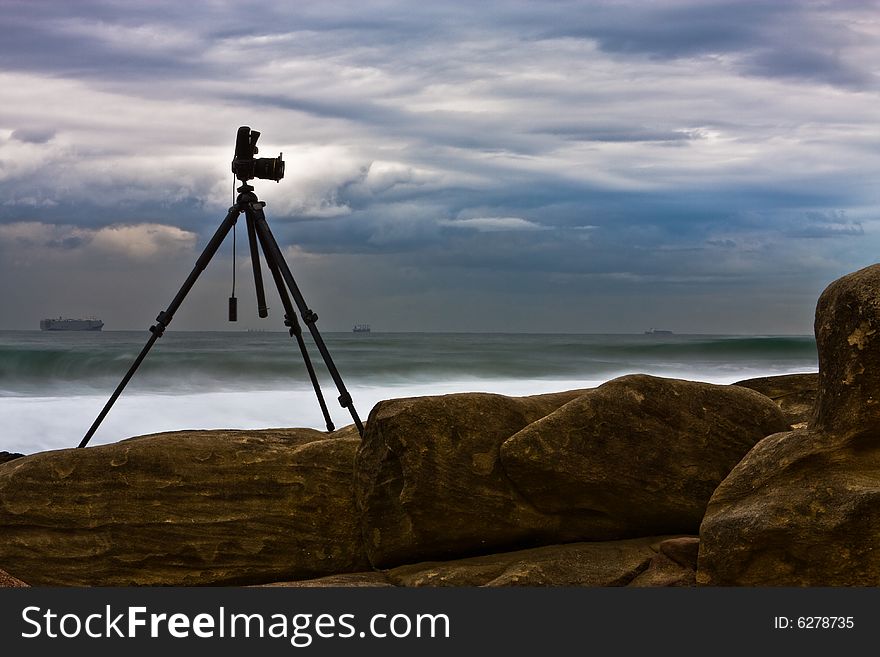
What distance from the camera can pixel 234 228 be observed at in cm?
580

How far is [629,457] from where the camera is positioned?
4852mm

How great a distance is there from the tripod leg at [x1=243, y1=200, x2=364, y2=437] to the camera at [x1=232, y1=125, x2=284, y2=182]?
0.20 metres

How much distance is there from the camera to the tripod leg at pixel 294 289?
5488 mm

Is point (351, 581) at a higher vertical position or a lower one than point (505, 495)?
lower

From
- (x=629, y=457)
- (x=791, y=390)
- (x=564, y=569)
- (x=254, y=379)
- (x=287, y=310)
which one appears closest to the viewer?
(x=564, y=569)

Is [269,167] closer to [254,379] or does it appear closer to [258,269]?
[258,269]

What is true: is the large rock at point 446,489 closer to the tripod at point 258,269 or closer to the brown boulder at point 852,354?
the tripod at point 258,269

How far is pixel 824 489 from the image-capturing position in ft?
12.6

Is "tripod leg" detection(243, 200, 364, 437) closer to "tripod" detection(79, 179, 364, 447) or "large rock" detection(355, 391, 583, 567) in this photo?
"tripod" detection(79, 179, 364, 447)

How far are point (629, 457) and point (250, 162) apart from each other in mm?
2954

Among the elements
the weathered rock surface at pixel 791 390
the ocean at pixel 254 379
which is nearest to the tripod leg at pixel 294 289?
the weathered rock surface at pixel 791 390

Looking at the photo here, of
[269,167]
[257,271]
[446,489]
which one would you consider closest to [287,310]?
[257,271]

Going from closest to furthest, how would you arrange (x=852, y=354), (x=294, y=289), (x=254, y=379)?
1. (x=852, y=354)
2. (x=294, y=289)
3. (x=254, y=379)

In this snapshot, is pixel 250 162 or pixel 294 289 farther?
pixel 250 162
